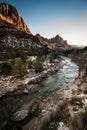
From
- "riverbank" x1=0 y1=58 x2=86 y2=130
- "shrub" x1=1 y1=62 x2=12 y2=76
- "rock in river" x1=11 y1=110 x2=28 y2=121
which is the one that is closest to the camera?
"riverbank" x1=0 y1=58 x2=86 y2=130

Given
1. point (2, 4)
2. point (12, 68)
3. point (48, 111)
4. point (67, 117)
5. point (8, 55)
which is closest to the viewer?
point (67, 117)

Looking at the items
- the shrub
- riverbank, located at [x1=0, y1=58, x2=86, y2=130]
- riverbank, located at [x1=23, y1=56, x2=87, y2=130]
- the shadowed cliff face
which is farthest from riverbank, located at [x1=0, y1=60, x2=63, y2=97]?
the shadowed cliff face

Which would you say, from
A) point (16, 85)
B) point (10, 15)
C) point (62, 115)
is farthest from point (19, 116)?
point (10, 15)

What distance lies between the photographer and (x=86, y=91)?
25047 millimetres

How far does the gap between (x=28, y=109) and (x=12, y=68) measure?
21055mm

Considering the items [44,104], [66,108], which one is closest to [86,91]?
[66,108]

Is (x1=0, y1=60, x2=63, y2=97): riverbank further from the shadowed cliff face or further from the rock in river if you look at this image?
the shadowed cliff face

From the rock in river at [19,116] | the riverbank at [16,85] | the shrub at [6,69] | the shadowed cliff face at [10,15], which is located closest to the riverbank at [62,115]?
the rock in river at [19,116]

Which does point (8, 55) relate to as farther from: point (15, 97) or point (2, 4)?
point (2, 4)

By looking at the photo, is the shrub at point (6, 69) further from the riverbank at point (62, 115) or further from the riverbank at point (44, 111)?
the riverbank at point (62, 115)

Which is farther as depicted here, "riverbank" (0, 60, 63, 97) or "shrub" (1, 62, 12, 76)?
"shrub" (1, 62, 12, 76)

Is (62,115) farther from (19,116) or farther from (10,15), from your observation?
(10,15)

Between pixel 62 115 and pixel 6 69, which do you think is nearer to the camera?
pixel 62 115

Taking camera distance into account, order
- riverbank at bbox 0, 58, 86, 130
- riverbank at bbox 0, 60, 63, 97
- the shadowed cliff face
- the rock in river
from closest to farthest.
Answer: riverbank at bbox 0, 58, 86, 130
the rock in river
riverbank at bbox 0, 60, 63, 97
the shadowed cliff face
